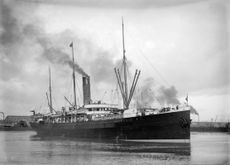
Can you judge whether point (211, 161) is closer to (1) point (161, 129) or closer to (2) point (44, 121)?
(1) point (161, 129)

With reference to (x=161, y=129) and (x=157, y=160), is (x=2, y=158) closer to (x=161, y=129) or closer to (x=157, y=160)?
(x=157, y=160)

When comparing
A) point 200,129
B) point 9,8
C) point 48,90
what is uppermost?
point 9,8

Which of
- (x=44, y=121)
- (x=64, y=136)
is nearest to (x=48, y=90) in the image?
(x=64, y=136)

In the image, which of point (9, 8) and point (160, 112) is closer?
point (9, 8)

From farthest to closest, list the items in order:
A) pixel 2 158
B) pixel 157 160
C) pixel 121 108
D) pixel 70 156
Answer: pixel 121 108
pixel 70 156
pixel 157 160
pixel 2 158

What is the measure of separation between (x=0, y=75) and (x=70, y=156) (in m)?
3.21

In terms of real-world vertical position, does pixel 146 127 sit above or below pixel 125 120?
below

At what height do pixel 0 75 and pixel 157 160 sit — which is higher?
pixel 0 75

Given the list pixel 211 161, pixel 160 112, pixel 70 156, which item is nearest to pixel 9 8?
pixel 70 156

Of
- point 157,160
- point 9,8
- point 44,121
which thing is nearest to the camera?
point 9,8

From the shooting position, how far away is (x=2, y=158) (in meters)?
8.42

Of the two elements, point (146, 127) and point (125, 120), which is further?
point (125, 120)

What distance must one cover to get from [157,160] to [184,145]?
449 centimetres

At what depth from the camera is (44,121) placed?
20.7m
